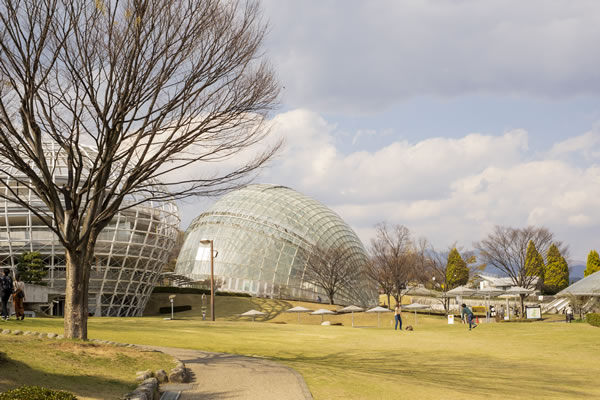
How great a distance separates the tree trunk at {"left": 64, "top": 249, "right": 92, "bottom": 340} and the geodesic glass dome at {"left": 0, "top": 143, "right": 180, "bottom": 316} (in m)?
34.2

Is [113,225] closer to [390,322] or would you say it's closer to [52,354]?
[390,322]

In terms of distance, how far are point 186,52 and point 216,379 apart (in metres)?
8.15

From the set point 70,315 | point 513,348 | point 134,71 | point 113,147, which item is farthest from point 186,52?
point 513,348

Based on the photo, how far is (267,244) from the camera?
244 ft

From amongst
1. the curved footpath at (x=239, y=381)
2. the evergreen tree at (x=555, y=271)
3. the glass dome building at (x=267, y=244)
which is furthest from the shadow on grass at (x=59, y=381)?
the evergreen tree at (x=555, y=271)

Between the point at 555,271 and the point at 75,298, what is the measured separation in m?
96.4

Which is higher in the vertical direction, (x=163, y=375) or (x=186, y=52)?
(x=186, y=52)

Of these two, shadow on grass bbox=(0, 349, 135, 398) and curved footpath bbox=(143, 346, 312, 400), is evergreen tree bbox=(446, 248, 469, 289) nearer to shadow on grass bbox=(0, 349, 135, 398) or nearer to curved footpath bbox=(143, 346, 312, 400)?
curved footpath bbox=(143, 346, 312, 400)

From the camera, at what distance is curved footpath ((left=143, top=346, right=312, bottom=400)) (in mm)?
12047

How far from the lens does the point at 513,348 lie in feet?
81.7

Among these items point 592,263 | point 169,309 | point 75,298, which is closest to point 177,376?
point 75,298

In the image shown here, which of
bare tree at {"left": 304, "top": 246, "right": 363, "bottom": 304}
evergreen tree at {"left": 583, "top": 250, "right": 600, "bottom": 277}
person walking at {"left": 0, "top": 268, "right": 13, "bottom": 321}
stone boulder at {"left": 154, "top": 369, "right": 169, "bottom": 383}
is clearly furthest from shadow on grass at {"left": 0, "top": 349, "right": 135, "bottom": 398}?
evergreen tree at {"left": 583, "top": 250, "right": 600, "bottom": 277}

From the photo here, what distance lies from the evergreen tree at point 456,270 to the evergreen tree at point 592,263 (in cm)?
2036

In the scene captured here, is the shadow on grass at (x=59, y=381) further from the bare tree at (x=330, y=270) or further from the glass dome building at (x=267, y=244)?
the glass dome building at (x=267, y=244)
